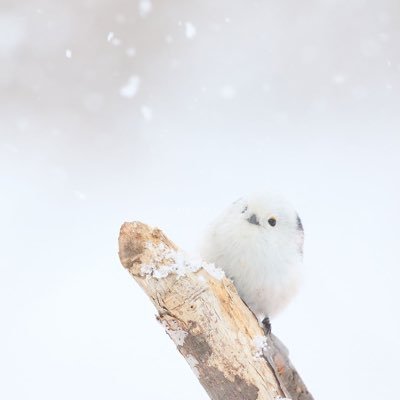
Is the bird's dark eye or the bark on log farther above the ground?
the bird's dark eye

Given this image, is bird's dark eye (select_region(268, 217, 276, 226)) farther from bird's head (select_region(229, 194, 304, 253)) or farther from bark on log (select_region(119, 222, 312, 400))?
bark on log (select_region(119, 222, 312, 400))

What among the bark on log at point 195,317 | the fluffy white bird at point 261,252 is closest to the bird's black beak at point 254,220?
the fluffy white bird at point 261,252

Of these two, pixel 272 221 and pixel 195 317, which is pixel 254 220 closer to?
pixel 272 221

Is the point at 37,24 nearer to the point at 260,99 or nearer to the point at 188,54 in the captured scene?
the point at 188,54

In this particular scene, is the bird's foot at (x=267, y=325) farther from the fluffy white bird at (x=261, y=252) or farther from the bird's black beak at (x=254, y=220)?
the bird's black beak at (x=254, y=220)

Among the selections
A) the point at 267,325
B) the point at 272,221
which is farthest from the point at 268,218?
the point at 267,325

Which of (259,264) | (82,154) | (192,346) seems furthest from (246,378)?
(82,154)

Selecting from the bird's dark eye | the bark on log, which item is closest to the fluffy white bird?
the bird's dark eye
